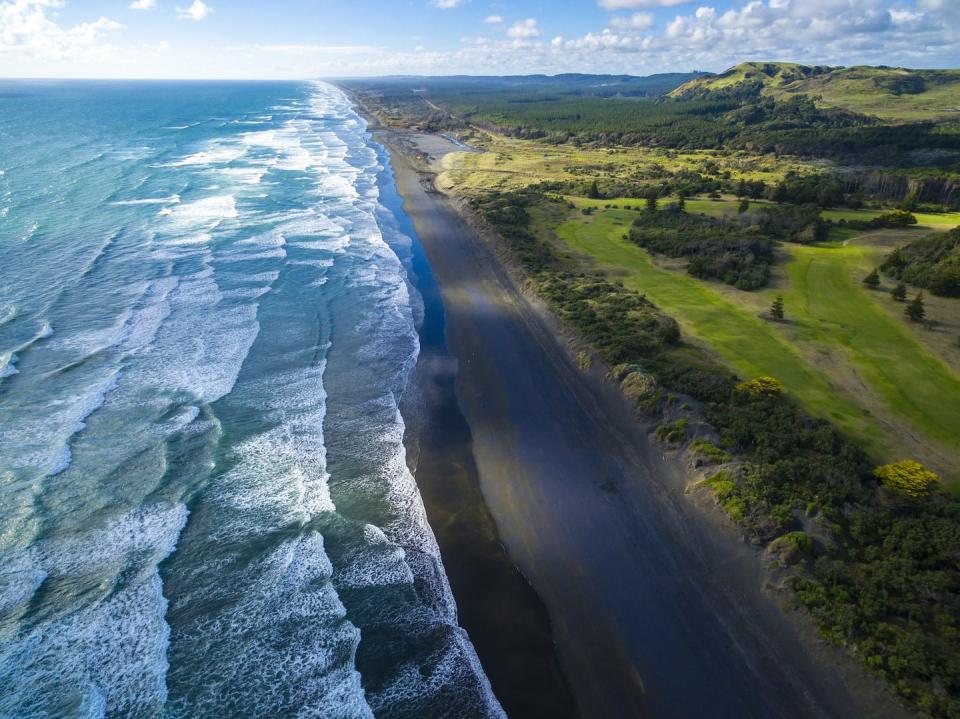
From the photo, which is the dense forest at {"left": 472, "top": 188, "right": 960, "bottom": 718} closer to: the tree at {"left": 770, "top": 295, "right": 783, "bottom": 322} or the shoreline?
the tree at {"left": 770, "top": 295, "right": 783, "bottom": 322}

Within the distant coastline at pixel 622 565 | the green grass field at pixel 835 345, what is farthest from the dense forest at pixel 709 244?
the distant coastline at pixel 622 565

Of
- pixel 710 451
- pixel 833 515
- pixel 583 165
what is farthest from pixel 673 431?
pixel 583 165

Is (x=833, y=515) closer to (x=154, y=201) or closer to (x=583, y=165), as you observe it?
(x=154, y=201)

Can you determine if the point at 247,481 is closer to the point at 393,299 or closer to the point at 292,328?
the point at 292,328

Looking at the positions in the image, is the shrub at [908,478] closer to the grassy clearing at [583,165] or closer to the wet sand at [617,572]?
the wet sand at [617,572]

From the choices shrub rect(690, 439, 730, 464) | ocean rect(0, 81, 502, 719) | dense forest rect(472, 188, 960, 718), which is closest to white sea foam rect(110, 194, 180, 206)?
ocean rect(0, 81, 502, 719)

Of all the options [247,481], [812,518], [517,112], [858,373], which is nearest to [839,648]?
[812,518]
